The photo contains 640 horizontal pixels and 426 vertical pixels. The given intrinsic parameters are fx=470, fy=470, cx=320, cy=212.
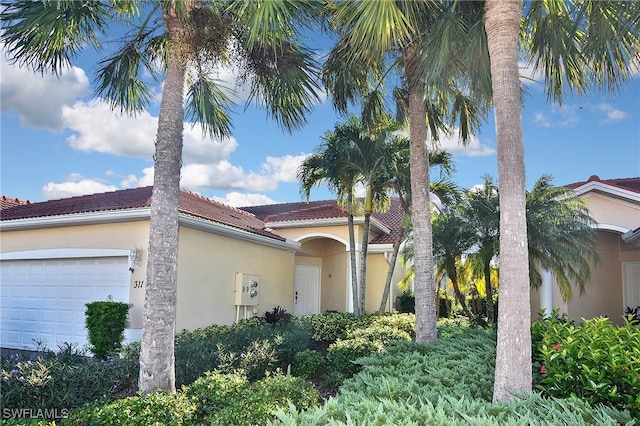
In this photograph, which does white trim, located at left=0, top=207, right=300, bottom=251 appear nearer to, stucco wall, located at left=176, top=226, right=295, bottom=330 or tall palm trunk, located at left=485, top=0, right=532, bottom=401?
stucco wall, located at left=176, top=226, right=295, bottom=330

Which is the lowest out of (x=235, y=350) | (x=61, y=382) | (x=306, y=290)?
(x=61, y=382)

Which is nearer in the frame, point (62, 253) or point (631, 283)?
point (62, 253)

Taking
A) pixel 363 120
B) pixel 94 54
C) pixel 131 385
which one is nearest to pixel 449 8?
pixel 363 120

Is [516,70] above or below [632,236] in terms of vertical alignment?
above

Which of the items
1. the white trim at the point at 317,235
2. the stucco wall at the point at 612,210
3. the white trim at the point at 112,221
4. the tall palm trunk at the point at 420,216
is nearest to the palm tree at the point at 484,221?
the stucco wall at the point at 612,210

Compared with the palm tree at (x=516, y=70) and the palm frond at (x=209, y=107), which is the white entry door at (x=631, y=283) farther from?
the palm frond at (x=209, y=107)

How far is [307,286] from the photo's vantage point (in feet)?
62.1

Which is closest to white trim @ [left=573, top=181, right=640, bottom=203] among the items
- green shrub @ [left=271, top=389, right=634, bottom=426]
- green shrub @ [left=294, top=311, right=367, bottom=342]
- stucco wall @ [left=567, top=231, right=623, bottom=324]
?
stucco wall @ [left=567, top=231, right=623, bottom=324]

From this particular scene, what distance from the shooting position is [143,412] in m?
5.44

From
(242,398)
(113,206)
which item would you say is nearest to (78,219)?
(113,206)

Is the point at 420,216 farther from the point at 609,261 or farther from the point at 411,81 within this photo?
the point at 609,261

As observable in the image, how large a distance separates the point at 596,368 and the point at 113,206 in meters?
11.0

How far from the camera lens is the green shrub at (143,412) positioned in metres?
5.29

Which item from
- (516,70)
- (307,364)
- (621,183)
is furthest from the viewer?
(621,183)
